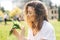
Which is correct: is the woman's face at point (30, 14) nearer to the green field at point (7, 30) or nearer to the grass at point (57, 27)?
the green field at point (7, 30)

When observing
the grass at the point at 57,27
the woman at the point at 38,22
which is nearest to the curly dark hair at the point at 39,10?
the woman at the point at 38,22

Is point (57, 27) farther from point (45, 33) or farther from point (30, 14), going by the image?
point (30, 14)

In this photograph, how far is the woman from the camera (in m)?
1.36

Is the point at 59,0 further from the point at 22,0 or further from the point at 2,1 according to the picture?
the point at 2,1

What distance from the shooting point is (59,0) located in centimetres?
145

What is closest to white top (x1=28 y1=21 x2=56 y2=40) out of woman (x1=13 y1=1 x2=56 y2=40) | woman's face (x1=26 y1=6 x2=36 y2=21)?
woman (x1=13 y1=1 x2=56 y2=40)

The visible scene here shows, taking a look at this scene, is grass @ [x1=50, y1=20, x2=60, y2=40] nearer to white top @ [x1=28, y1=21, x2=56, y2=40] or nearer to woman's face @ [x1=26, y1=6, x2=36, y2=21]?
white top @ [x1=28, y1=21, x2=56, y2=40]

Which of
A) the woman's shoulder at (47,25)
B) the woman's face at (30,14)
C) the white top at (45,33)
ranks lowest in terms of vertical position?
the white top at (45,33)

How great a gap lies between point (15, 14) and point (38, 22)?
0.81ft

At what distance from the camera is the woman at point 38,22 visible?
1.36 meters

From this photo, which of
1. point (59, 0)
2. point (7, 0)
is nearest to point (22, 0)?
point (7, 0)

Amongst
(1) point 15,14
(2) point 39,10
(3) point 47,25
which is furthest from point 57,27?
(1) point 15,14

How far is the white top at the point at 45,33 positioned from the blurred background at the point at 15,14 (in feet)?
0.25

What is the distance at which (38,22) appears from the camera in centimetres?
140
